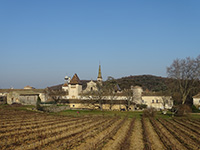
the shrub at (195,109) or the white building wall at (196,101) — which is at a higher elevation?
the white building wall at (196,101)

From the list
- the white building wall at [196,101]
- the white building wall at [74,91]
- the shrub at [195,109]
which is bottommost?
the shrub at [195,109]

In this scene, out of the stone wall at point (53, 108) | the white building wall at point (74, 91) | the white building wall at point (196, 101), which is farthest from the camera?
the white building wall at point (74, 91)

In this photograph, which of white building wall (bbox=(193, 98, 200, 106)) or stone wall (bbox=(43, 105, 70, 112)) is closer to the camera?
stone wall (bbox=(43, 105, 70, 112))

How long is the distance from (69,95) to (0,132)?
51.8 m

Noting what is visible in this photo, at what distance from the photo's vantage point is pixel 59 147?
13.9 metres

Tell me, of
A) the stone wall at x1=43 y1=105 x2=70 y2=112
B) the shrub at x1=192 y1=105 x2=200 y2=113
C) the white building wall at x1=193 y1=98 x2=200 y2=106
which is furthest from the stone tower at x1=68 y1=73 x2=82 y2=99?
the shrub at x1=192 y1=105 x2=200 y2=113

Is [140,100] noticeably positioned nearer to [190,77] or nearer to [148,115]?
[190,77]

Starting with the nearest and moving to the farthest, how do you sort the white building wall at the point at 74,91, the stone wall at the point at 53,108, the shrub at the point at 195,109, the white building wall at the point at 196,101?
1. the stone wall at the point at 53,108
2. the shrub at the point at 195,109
3. the white building wall at the point at 196,101
4. the white building wall at the point at 74,91

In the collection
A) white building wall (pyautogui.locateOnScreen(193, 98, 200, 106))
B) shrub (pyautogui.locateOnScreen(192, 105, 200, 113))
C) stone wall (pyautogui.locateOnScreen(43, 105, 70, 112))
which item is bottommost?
shrub (pyautogui.locateOnScreen(192, 105, 200, 113))

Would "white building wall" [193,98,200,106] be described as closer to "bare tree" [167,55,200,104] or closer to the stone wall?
"bare tree" [167,55,200,104]

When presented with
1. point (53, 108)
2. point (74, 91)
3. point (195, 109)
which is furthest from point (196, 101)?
point (74, 91)

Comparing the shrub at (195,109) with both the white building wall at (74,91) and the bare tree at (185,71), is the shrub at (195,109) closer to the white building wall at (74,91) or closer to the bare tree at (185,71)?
the bare tree at (185,71)

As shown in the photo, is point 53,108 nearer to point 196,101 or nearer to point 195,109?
point 195,109

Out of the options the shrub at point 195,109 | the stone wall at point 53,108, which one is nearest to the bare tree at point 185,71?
the shrub at point 195,109
